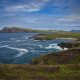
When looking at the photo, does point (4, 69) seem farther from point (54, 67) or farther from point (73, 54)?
point (73, 54)

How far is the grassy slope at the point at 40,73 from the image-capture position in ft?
107

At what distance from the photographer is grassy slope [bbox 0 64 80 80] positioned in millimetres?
32531

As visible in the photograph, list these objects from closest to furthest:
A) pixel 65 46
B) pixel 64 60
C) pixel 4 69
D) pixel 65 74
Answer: pixel 65 74
pixel 4 69
pixel 64 60
pixel 65 46

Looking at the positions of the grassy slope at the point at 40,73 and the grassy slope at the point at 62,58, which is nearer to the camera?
the grassy slope at the point at 40,73

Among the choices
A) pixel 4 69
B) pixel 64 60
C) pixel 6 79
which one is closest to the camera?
pixel 6 79

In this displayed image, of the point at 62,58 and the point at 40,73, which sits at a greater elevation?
the point at 40,73

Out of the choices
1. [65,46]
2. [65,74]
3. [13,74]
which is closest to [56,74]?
[65,74]

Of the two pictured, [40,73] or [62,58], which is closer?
[40,73]

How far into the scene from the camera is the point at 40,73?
35.5 meters

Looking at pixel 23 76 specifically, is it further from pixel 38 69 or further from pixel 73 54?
pixel 73 54

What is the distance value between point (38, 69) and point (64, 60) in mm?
20364

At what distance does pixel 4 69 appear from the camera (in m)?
37.0

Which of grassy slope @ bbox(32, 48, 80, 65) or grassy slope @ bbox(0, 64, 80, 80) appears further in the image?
grassy slope @ bbox(32, 48, 80, 65)

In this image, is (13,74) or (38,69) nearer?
(13,74)
